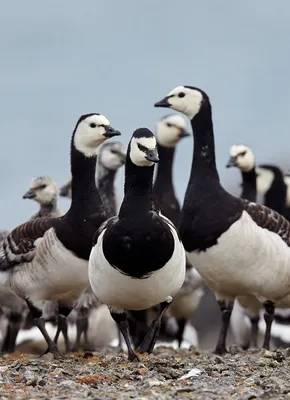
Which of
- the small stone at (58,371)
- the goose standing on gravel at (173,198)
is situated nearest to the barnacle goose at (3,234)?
the goose standing on gravel at (173,198)

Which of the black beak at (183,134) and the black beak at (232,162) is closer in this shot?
the black beak at (232,162)

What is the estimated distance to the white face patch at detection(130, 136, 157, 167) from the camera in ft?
36.2

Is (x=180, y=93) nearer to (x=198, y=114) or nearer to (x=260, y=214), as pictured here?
(x=198, y=114)

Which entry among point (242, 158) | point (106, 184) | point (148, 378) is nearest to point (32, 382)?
point (148, 378)

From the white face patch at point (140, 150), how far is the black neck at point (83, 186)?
9.02 ft

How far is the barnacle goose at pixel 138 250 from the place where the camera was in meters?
11.0

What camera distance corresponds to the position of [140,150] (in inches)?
439

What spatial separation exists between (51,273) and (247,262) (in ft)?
8.82

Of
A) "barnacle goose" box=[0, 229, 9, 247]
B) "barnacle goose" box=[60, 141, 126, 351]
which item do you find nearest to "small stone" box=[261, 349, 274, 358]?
"barnacle goose" box=[60, 141, 126, 351]

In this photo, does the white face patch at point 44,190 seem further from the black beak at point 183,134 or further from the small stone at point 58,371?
the small stone at point 58,371

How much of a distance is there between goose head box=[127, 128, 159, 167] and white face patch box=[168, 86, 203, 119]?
440cm

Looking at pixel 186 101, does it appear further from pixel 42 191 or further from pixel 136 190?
pixel 136 190

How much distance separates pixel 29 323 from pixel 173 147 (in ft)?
14.1

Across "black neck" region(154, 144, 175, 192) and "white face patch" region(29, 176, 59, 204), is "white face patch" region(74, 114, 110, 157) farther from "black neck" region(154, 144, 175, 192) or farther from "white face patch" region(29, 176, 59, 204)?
"black neck" region(154, 144, 175, 192)
